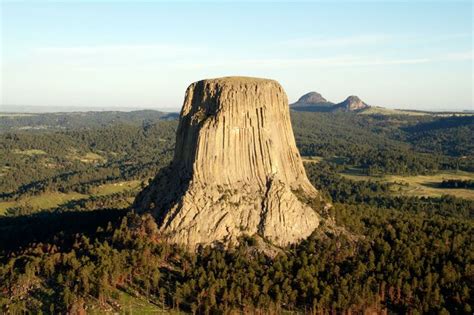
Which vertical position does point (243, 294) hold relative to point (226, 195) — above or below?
below

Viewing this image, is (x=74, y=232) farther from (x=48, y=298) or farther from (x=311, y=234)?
(x=311, y=234)

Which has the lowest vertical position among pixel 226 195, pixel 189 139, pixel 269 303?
pixel 269 303

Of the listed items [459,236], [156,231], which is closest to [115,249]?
[156,231]

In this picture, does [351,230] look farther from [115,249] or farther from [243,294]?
[115,249]

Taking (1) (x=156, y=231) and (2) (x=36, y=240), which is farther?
(2) (x=36, y=240)

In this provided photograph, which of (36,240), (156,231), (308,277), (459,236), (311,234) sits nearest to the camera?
(308,277)

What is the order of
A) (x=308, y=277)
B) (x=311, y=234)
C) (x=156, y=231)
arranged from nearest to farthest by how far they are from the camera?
(x=308, y=277)
(x=156, y=231)
(x=311, y=234)

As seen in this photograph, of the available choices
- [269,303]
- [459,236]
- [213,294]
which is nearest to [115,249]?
[213,294]
